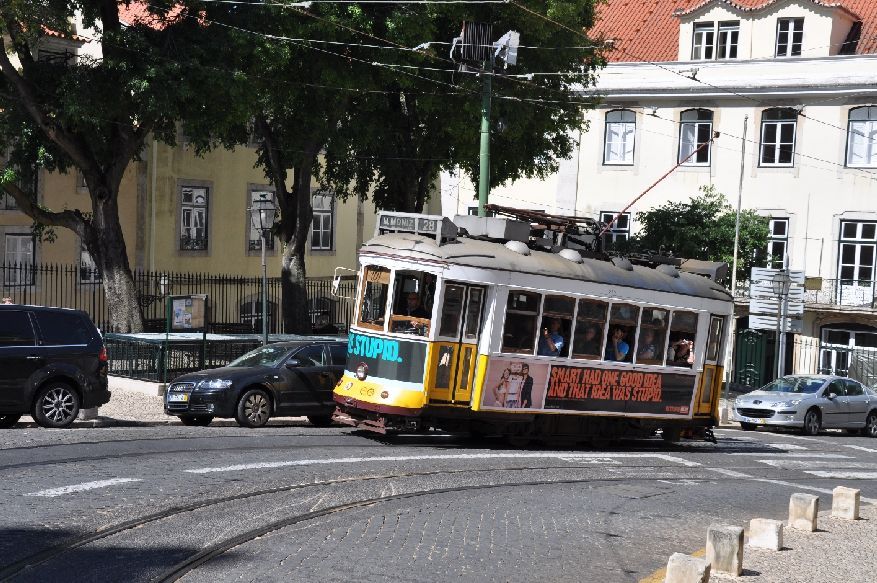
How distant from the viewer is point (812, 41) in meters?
41.3

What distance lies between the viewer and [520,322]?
19.3 metres

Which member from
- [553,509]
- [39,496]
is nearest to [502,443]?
[553,509]

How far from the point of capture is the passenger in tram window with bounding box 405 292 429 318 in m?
18.7

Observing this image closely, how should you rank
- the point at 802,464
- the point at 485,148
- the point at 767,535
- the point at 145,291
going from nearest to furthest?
the point at 767,535, the point at 802,464, the point at 485,148, the point at 145,291

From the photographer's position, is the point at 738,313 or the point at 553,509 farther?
the point at 738,313

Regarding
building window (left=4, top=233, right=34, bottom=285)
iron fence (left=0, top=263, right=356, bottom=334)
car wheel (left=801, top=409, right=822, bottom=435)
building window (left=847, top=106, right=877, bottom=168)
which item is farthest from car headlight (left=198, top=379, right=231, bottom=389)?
building window (left=847, top=106, right=877, bottom=168)

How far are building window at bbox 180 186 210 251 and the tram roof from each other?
24.3m

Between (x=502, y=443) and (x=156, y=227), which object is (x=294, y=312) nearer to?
(x=156, y=227)

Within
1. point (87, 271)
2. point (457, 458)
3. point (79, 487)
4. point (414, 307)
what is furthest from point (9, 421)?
point (87, 271)

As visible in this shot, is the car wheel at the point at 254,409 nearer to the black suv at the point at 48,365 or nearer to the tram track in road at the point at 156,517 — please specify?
the black suv at the point at 48,365

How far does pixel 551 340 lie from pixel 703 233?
21.8 meters

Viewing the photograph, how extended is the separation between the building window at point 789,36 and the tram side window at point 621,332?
23.4 meters

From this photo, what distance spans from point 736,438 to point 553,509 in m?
14.2

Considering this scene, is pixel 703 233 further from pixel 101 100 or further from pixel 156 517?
pixel 156 517
